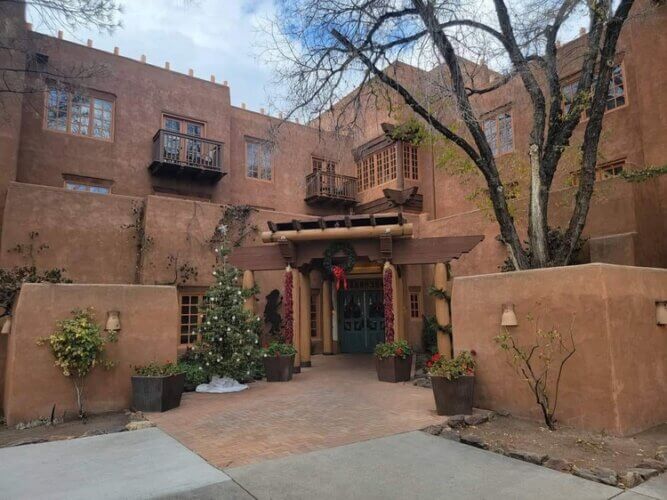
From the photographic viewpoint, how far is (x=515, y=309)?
7227 millimetres

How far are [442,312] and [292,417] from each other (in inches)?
205

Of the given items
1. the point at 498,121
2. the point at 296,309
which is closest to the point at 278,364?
the point at 296,309

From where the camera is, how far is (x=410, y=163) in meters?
17.7

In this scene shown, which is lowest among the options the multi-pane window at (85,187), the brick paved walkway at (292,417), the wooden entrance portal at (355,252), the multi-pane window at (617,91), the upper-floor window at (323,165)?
the brick paved walkway at (292,417)

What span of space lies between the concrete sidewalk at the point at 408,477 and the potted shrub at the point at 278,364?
5.47 meters

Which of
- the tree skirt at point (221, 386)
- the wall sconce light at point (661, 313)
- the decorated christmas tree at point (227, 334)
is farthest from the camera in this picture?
the decorated christmas tree at point (227, 334)

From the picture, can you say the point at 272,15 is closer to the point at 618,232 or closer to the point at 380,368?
the point at 380,368

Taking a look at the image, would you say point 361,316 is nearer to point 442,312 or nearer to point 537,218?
point 442,312

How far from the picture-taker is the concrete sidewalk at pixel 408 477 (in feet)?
14.0

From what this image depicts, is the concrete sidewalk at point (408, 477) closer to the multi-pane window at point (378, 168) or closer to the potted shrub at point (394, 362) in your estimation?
the potted shrub at point (394, 362)

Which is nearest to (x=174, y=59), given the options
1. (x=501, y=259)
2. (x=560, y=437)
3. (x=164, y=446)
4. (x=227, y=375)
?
(x=227, y=375)

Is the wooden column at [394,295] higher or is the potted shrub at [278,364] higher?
the wooden column at [394,295]

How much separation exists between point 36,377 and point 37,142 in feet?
30.6

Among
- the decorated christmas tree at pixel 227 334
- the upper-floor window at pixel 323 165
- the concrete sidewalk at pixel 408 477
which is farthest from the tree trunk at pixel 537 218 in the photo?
the upper-floor window at pixel 323 165
